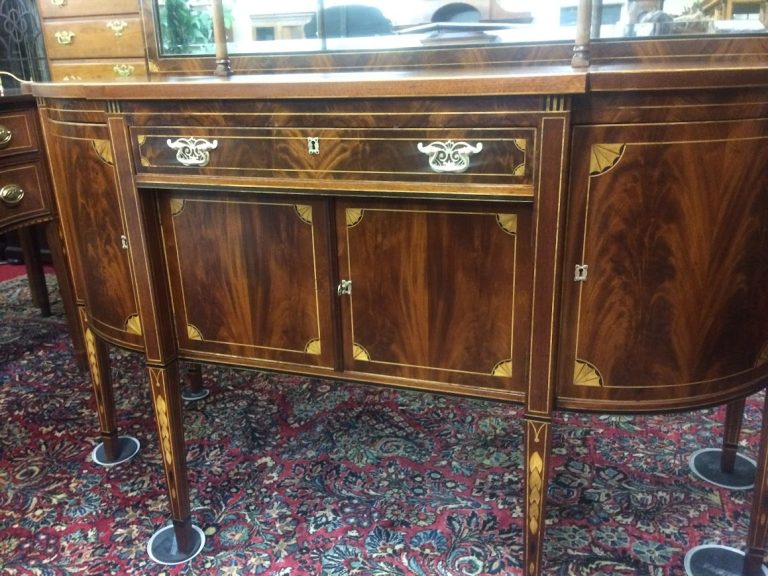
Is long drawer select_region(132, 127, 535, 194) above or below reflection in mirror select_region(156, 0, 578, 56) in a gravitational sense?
below

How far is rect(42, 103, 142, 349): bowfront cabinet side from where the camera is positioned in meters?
1.40

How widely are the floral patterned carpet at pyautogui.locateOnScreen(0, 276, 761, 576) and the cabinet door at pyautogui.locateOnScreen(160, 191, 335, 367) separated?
0.44 m

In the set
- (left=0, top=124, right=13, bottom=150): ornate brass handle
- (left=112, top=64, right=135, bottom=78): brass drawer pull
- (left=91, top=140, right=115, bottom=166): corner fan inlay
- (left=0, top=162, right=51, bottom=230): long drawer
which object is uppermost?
(left=112, top=64, right=135, bottom=78): brass drawer pull

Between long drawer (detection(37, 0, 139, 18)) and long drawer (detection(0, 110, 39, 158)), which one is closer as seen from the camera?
long drawer (detection(0, 110, 39, 158))

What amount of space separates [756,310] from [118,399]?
1935 millimetres

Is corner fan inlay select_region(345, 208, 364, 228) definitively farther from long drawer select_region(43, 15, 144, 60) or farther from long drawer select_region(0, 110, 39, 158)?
long drawer select_region(43, 15, 144, 60)

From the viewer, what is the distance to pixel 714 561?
148 cm

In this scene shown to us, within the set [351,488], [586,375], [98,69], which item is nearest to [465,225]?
[586,375]

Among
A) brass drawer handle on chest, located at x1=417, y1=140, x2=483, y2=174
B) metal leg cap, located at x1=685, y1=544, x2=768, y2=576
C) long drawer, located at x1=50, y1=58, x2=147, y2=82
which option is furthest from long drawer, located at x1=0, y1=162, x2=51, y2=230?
metal leg cap, located at x1=685, y1=544, x2=768, y2=576

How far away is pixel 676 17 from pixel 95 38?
6.56ft

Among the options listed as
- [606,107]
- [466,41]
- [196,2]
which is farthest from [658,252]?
[196,2]

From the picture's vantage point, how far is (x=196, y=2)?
1816 mm

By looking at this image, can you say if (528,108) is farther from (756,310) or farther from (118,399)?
(118,399)

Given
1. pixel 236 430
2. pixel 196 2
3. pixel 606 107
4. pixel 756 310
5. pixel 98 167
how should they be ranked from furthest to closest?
pixel 236 430 < pixel 196 2 < pixel 98 167 < pixel 756 310 < pixel 606 107
